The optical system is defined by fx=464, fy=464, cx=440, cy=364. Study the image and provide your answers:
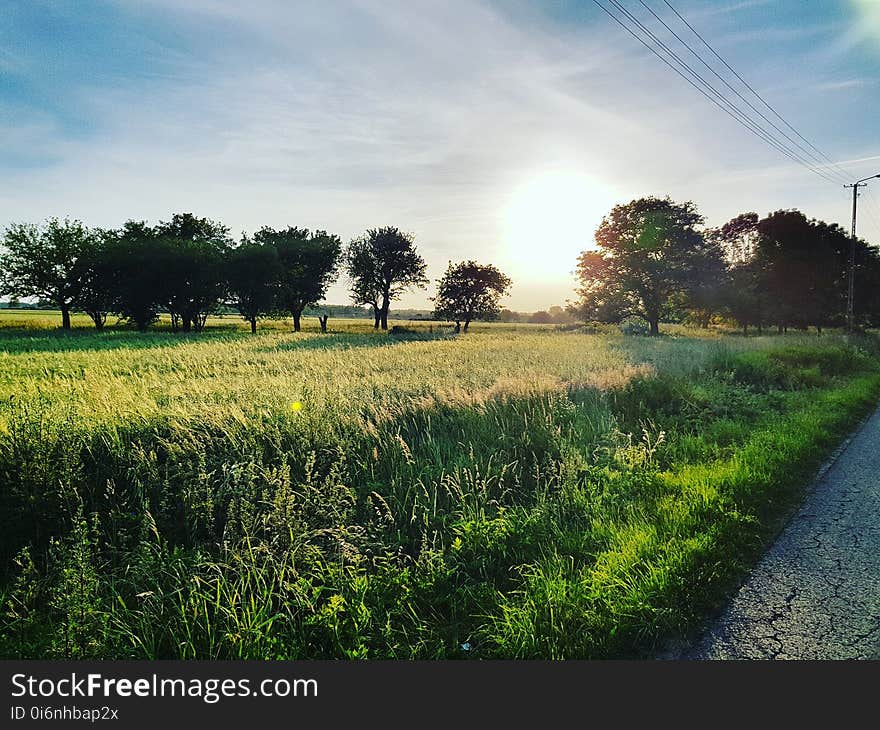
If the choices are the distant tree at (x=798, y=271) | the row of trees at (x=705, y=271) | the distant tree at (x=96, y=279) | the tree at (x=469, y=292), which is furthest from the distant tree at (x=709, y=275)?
the distant tree at (x=96, y=279)

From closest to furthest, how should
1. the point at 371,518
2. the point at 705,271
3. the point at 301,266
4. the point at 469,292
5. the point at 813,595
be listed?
the point at 813,595, the point at 371,518, the point at 705,271, the point at 301,266, the point at 469,292

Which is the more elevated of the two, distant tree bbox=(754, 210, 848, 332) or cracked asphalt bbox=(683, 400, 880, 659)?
distant tree bbox=(754, 210, 848, 332)

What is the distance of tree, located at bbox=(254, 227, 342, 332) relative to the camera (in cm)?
5834

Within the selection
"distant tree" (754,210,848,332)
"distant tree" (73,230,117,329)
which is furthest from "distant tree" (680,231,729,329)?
"distant tree" (73,230,117,329)

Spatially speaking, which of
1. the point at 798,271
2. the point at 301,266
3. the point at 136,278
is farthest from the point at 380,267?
the point at 798,271

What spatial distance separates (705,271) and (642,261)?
5645 mm

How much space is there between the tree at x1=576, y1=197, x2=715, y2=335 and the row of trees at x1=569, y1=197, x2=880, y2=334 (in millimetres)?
90

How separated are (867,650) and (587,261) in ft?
150

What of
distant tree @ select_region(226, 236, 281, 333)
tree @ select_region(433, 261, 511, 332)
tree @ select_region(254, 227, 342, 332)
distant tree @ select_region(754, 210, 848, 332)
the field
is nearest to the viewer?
the field

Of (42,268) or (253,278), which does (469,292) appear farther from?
(42,268)

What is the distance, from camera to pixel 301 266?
59.4 metres

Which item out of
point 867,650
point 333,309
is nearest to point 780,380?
point 867,650

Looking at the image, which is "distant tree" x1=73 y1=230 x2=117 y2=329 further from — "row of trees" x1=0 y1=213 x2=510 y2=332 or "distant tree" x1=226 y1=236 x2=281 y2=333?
"distant tree" x1=226 y1=236 x2=281 y2=333

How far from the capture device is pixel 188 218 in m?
60.9
